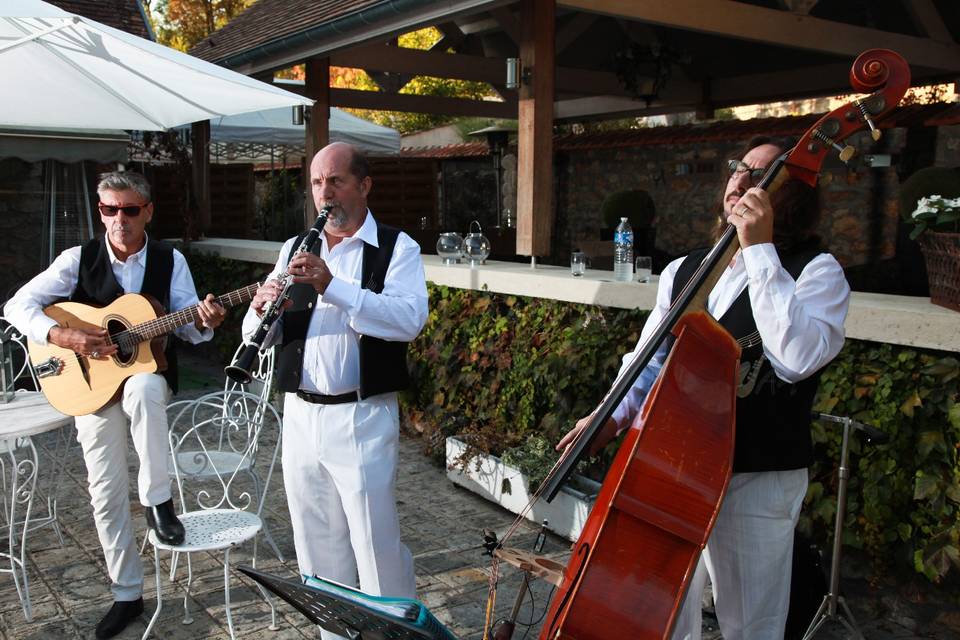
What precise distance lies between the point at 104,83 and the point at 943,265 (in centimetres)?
435

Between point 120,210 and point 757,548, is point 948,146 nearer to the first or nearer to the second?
point 757,548

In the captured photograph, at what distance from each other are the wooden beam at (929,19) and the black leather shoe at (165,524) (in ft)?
25.3

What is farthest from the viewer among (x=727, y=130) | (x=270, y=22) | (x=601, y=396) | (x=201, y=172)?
(x=201, y=172)

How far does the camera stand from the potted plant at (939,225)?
315cm

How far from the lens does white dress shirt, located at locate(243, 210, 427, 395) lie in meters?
2.65

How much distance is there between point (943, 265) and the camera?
3275 millimetres

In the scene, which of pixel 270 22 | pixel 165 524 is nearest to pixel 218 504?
pixel 165 524

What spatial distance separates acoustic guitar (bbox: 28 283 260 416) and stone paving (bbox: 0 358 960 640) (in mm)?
786

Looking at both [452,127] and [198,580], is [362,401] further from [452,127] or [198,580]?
[452,127]

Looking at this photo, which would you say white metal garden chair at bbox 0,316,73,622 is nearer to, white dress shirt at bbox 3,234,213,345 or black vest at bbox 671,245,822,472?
white dress shirt at bbox 3,234,213,345

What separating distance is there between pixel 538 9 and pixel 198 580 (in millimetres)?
3967

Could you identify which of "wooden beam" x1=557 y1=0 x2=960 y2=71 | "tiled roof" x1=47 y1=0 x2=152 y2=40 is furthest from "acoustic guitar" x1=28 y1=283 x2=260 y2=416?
"tiled roof" x1=47 y1=0 x2=152 y2=40

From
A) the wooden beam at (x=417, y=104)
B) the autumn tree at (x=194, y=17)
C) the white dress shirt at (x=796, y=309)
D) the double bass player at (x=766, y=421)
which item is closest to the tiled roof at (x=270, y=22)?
the wooden beam at (x=417, y=104)

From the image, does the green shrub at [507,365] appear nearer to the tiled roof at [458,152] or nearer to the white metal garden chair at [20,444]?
the white metal garden chair at [20,444]
